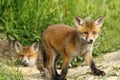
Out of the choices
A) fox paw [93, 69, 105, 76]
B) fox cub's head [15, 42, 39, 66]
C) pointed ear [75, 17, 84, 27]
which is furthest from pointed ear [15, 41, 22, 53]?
fox paw [93, 69, 105, 76]

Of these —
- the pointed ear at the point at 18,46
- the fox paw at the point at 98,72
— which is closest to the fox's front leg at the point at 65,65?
the fox paw at the point at 98,72

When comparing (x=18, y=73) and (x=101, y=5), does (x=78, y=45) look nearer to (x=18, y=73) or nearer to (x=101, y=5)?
(x=18, y=73)

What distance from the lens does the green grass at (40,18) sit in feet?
41.8

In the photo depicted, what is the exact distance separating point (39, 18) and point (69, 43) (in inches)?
141

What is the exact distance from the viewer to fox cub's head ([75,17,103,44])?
9.23 metres

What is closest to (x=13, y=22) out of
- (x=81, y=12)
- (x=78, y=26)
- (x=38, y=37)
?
(x=38, y=37)

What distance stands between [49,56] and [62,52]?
14.6 inches

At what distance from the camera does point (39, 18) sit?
A: 42.7ft

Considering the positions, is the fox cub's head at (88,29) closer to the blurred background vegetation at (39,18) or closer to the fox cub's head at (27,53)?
the fox cub's head at (27,53)

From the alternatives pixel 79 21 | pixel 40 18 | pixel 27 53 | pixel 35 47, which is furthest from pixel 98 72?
pixel 40 18

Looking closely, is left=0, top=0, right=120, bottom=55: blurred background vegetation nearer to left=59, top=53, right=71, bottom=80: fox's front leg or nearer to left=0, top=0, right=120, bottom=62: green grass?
left=0, top=0, right=120, bottom=62: green grass

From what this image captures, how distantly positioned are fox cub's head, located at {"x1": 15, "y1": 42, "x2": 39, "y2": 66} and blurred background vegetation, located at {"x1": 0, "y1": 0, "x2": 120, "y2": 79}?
666 mm

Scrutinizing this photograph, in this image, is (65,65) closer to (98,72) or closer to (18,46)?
(98,72)

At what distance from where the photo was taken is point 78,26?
9.61 metres
